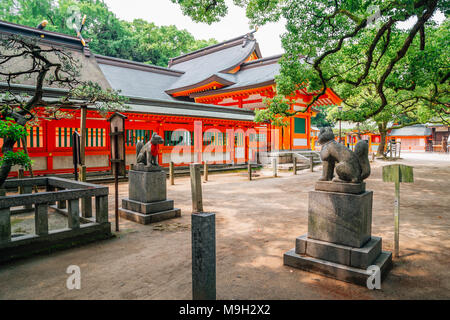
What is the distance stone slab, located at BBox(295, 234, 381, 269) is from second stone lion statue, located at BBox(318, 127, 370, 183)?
0.89 m

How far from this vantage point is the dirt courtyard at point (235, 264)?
124 inches

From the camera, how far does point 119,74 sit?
2092cm

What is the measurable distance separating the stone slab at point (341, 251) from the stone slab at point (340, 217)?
0.08 metres

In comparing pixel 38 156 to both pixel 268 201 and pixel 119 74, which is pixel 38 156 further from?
pixel 119 74

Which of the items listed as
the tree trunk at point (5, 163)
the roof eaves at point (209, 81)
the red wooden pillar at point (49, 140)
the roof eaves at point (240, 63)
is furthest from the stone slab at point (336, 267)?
the roof eaves at point (240, 63)

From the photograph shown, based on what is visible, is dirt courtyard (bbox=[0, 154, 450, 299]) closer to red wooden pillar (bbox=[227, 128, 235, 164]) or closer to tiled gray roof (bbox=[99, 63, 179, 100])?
red wooden pillar (bbox=[227, 128, 235, 164])

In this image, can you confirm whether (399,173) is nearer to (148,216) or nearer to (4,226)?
(148,216)

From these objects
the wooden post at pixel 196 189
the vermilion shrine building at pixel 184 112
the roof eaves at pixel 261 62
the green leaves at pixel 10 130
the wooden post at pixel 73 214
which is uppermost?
the roof eaves at pixel 261 62

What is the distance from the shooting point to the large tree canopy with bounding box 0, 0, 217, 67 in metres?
31.2

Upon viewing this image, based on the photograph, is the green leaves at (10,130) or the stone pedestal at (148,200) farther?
the stone pedestal at (148,200)

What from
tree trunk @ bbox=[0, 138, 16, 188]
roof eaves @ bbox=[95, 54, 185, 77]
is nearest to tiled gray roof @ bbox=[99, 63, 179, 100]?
roof eaves @ bbox=[95, 54, 185, 77]

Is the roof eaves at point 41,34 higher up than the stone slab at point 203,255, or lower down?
higher up

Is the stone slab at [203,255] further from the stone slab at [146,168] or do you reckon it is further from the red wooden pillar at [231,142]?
the red wooden pillar at [231,142]

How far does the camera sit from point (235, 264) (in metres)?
3.93
